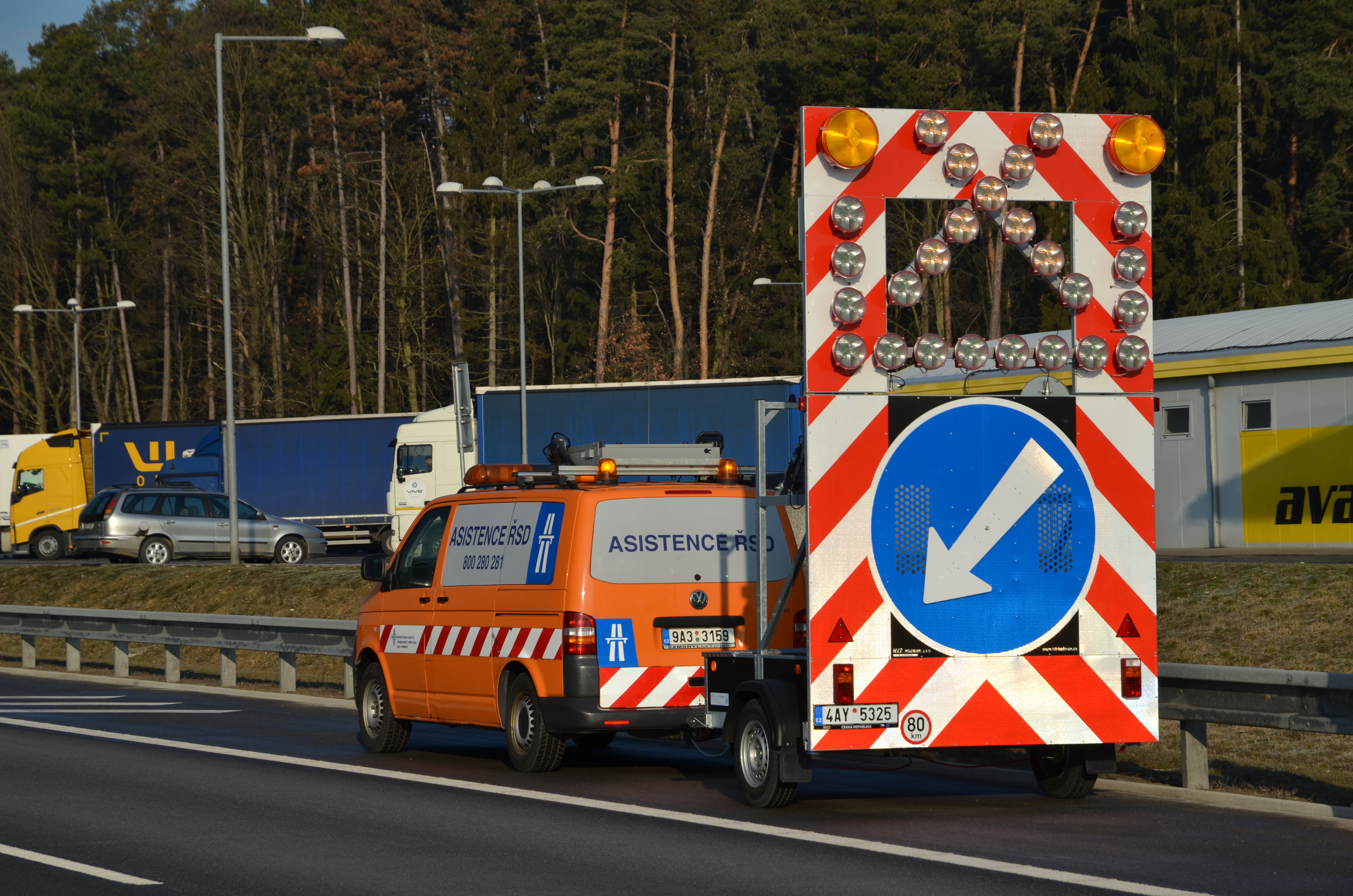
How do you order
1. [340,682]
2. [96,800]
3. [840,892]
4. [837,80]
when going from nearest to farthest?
[840,892], [96,800], [340,682], [837,80]

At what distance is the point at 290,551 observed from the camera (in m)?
35.6

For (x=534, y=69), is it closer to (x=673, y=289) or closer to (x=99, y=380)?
(x=673, y=289)

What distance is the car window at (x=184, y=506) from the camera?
3506cm

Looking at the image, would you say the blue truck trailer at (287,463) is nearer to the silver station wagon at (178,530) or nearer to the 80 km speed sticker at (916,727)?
the silver station wagon at (178,530)

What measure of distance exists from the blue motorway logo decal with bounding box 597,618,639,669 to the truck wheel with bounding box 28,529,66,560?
35.4 m

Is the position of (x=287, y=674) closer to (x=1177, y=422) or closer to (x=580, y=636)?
(x=580, y=636)

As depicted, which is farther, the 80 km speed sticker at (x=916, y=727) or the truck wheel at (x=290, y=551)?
the truck wheel at (x=290, y=551)

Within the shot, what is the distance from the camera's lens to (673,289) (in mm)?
64375

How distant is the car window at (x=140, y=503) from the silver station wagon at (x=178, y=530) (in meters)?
0.01

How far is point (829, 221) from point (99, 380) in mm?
84370

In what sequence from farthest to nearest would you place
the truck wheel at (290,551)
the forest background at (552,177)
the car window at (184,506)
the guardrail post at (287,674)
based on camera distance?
the forest background at (552,177)
the truck wheel at (290,551)
the car window at (184,506)
the guardrail post at (287,674)

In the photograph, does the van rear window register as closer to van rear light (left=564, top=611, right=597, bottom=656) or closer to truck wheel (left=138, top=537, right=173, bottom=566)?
van rear light (left=564, top=611, right=597, bottom=656)

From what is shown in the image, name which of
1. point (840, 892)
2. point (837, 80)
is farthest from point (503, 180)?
point (840, 892)

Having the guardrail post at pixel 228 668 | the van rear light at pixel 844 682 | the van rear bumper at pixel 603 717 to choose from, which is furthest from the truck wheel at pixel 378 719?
the guardrail post at pixel 228 668
